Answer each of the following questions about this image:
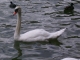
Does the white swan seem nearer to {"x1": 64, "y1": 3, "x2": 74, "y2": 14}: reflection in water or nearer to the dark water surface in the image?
the dark water surface

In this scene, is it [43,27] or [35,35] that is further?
[43,27]

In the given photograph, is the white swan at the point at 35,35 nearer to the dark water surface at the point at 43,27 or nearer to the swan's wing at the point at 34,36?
the swan's wing at the point at 34,36

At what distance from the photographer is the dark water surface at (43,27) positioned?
11.4 meters

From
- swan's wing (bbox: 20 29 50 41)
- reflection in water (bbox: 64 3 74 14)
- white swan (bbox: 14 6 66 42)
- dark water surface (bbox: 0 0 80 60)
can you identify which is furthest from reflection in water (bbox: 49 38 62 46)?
reflection in water (bbox: 64 3 74 14)

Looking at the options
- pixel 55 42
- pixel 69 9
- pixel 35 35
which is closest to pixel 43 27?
pixel 55 42

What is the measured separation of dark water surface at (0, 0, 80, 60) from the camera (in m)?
11.4

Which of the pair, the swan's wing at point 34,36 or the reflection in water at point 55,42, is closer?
the swan's wing at point 34,36

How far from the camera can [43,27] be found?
1420cm

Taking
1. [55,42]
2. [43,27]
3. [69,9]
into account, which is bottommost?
[55,42]

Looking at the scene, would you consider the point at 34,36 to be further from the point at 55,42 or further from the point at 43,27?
the point at 43,27

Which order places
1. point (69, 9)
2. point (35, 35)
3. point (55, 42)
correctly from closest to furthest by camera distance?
point (35, 35), point (55, 42), point (69, 9)

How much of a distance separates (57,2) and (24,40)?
590 cm

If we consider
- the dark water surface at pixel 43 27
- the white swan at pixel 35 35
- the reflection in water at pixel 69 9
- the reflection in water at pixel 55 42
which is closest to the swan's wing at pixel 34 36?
the white swan at pixel 35 35

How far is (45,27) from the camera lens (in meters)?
14.2
